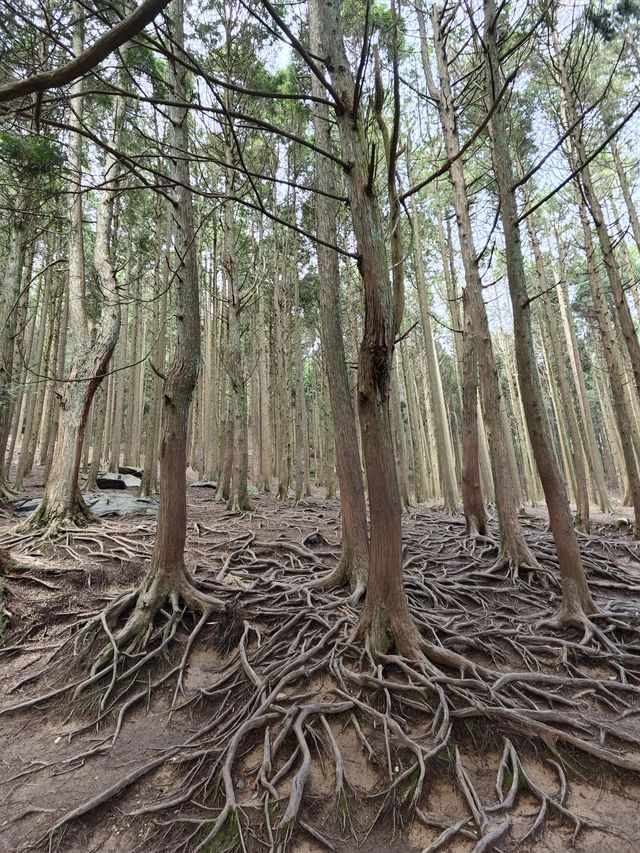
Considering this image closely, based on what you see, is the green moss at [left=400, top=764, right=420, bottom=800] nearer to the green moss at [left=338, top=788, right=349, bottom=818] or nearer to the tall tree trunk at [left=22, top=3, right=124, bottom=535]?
the green moss at [left=338, top=788, right=349, bottom=818]

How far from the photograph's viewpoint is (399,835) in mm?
1903

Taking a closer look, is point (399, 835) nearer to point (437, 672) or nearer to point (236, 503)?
point (437, 672)

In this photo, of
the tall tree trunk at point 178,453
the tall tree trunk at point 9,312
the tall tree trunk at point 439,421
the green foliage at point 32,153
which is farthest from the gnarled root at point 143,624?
the tall tree trunk at point 439,421

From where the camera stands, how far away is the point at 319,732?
242 cm

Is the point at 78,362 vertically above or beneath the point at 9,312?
beneath

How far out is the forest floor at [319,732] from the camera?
195 cm

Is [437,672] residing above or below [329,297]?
below

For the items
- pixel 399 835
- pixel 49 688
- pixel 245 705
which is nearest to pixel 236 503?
pixel 49 688

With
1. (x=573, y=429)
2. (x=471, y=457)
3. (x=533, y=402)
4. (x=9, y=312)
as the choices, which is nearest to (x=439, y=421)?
(x=573, y=429)

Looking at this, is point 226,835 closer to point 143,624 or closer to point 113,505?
point 143,624

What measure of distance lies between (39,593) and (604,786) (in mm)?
5044

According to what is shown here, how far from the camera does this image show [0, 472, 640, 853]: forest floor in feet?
6.39

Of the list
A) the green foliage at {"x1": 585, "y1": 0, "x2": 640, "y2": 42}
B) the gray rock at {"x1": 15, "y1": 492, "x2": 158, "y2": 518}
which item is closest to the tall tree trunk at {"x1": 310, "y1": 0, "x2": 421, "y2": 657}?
the green foliage at {"x1": 585, "y1": 0, "x2": 640, "y2": 42}

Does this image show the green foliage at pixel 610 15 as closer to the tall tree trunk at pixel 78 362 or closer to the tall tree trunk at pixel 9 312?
the tall tree trunk at pixel 78 362
